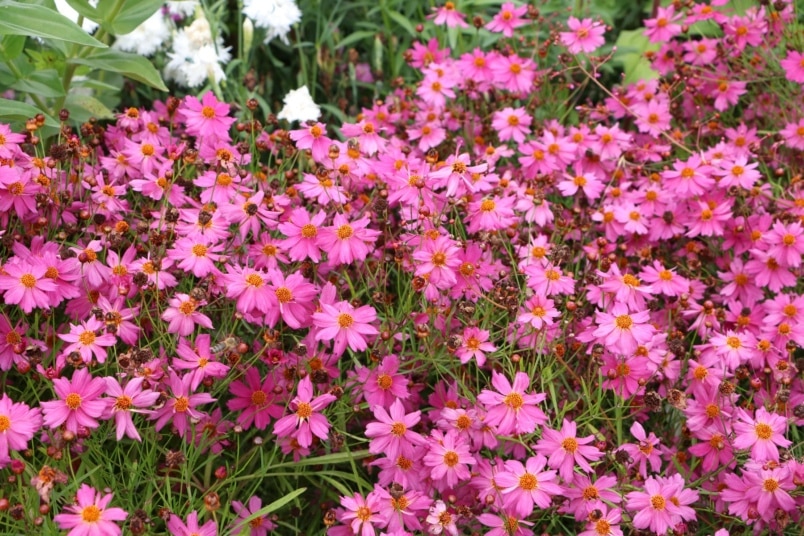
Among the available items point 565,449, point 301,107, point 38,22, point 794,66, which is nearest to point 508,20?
point 301,107

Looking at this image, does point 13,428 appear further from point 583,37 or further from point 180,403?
point 583,37

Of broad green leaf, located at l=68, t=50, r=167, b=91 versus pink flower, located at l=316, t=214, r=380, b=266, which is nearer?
pink flower, located at l=316, t=214, r=380, b=266

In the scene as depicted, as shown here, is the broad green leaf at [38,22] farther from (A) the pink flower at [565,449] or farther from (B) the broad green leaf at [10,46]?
(A) the pink flower at [565,449]

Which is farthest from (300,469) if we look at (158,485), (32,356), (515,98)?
(515,98)

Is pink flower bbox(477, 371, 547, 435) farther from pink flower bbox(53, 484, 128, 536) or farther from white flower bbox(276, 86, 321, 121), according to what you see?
white flower bbox(276, 86, 321, 121)

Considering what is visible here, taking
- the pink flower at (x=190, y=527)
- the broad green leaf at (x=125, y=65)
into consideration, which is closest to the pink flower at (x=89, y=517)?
the pink flower at (x=190, y=527)

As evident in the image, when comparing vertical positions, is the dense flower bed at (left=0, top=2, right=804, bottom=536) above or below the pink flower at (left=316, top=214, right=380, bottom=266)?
below

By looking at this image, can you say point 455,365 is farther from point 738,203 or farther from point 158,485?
point 738,203

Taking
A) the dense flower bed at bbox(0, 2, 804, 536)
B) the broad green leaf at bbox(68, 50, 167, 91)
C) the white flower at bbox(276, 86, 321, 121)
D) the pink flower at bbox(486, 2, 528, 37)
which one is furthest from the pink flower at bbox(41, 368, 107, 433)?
the pink flower at bbox(486, 2, 528, 37)
